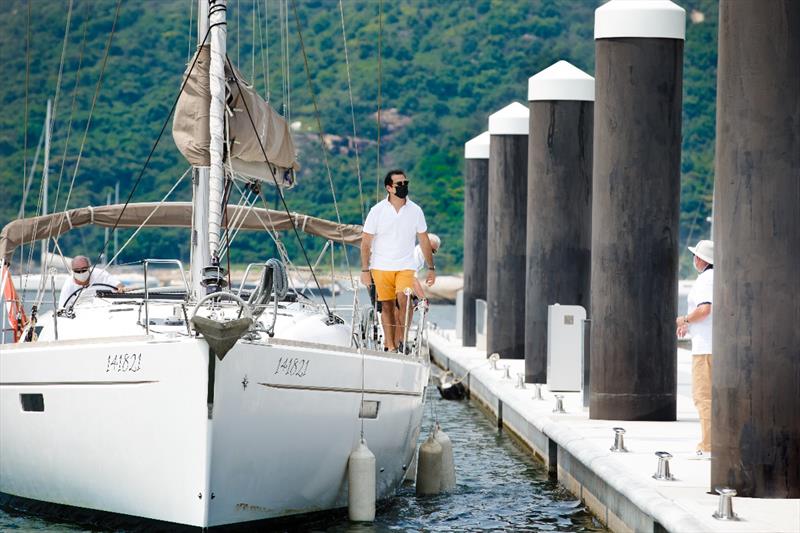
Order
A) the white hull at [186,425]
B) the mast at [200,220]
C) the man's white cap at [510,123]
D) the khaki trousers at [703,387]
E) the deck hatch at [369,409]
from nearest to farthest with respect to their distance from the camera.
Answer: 1. the white hull at [186,425]
2. the deck hatch at [369,409]
3. the khaki trousers at [703,387]
4. the mast at [200,220]
5. the man's white cap at [510,123]

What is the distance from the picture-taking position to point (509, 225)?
22.2m

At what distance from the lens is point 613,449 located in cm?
1199

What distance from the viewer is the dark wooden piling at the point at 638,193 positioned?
13.8 m

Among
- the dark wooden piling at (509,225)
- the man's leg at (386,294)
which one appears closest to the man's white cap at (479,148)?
the dark wooden piling at (509,225)

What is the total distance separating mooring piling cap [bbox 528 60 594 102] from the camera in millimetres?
18016

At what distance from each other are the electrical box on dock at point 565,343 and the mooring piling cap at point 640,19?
390cm

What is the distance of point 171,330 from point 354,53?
81136 mm

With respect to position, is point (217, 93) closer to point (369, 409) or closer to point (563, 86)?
point (369, 409)

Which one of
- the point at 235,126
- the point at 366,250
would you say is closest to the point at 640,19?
the point at 366,250

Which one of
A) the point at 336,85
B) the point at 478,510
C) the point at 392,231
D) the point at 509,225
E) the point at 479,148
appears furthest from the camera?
the point at 336,85

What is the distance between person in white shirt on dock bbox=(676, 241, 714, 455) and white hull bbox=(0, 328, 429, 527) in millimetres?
2357

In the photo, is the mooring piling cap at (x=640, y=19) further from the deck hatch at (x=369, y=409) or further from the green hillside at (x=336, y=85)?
the green hillside at (x=336, y=85)

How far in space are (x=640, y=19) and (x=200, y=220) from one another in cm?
443

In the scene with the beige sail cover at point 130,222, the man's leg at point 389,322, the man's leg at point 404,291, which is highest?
the beige sail cover at point 130,222
